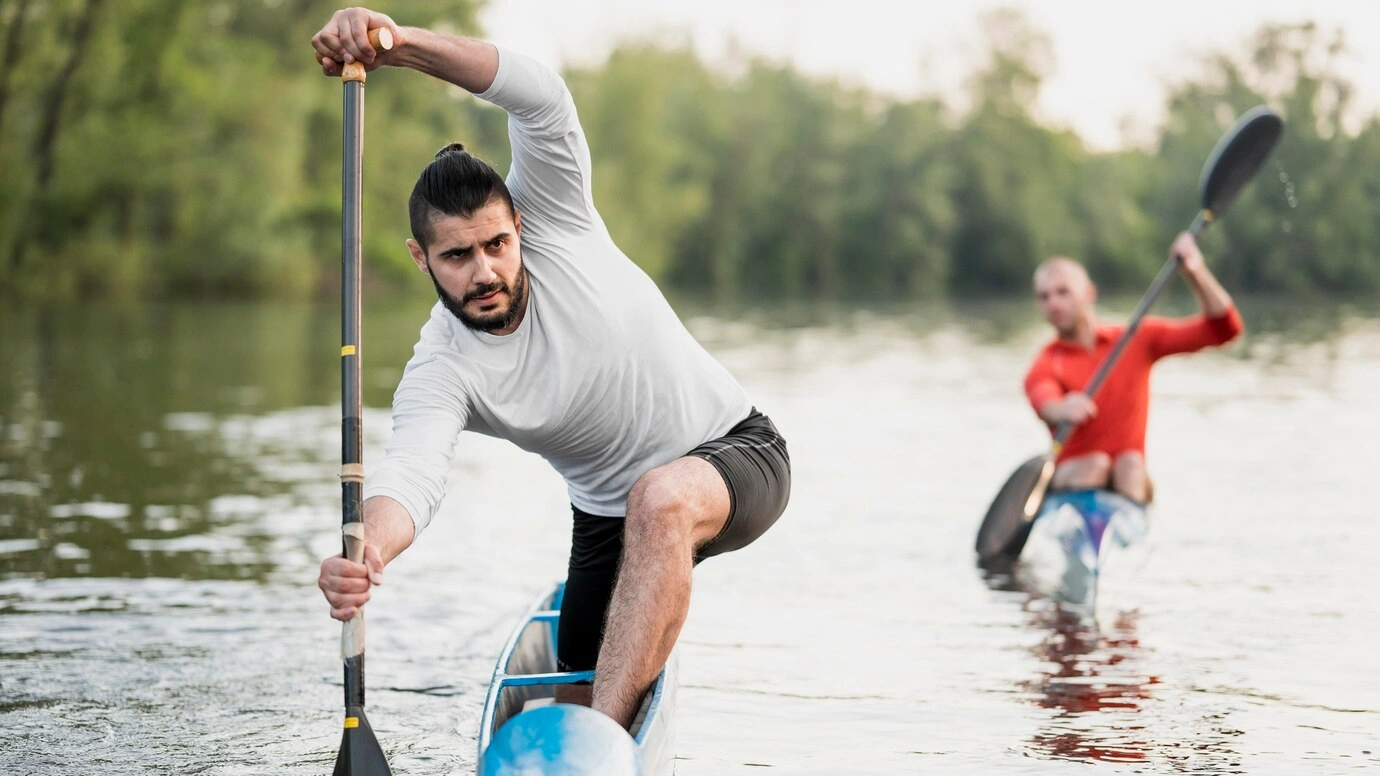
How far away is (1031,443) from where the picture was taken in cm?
1391

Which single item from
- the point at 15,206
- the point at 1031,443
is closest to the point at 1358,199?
the point at 1031,443

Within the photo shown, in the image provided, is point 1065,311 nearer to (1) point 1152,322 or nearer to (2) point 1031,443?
(1) point 1152,322

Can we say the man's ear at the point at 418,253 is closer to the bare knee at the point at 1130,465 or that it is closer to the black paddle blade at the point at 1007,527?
the black paddle blade at the point at 1007,527

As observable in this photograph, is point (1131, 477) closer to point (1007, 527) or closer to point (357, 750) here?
point (1007, 527)

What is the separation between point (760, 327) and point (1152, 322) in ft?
87.3

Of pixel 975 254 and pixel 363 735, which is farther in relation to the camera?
pixel 975 254

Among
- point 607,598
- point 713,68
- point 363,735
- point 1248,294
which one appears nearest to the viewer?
point 363,735

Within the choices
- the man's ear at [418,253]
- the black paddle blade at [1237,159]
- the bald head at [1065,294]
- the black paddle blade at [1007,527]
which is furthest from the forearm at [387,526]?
the black paddle blade at [1237,159]

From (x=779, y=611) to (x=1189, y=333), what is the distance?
Result: 284 cm

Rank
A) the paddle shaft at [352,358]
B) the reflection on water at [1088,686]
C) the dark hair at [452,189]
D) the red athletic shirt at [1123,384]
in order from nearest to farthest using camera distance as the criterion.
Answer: the paddle shaft at [352,358]
the dark hair at [452,189]
the reflection on water at [1088,686]
the red athletic shirt at [1123,384]

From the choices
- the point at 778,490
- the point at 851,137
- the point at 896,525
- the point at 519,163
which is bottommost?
the point at 896,525

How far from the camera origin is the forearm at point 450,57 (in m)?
4.12

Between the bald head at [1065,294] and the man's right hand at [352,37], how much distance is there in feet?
16.5

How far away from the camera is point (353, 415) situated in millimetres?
4191
